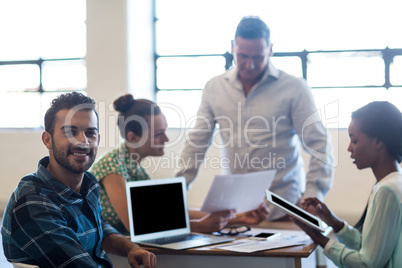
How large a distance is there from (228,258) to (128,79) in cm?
336

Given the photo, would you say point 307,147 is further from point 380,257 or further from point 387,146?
point 380,257

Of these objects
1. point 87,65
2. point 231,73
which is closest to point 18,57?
point 87,65

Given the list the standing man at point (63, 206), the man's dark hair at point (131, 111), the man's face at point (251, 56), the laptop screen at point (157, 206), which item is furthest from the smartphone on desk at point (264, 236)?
the man's face at point (251, 56)

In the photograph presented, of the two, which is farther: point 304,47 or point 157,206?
point 304,47

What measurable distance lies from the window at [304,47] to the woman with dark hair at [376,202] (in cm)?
297

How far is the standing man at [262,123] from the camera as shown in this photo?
2.74m

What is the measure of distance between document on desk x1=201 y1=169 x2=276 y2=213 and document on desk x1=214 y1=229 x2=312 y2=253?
0.22 m

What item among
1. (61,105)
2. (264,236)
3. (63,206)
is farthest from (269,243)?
(61,105)

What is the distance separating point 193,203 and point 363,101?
6.54 ft

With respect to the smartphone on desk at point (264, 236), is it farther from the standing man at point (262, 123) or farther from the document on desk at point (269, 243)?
the standing man at point (262, 123)

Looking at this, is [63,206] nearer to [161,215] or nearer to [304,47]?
[161,215]

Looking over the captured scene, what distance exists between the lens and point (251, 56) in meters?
2.77

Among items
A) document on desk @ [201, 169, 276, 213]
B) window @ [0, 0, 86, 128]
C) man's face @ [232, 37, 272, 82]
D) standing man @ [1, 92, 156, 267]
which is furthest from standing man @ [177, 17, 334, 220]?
window @ [0, 0, 86, 128]

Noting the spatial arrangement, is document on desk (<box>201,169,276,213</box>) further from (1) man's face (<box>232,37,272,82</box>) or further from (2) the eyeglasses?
(1) man's face (<box>232,37,272,82</box>)
